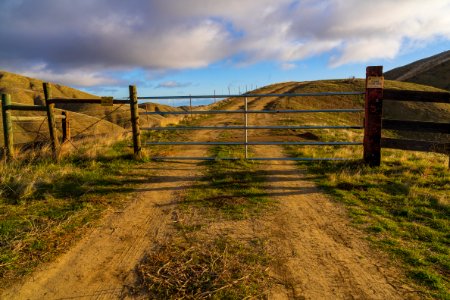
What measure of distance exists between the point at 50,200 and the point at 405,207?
20.4ft

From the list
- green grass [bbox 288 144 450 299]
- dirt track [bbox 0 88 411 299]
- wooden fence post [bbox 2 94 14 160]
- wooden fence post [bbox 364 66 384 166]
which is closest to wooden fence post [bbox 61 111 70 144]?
wooden fence post [bbox 2 94 14 160]

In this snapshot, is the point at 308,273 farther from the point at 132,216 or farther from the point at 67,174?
the point at 67,174

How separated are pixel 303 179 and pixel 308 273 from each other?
12.2 ft

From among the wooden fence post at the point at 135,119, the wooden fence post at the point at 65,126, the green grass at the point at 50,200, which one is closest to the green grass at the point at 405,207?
the green grass at the point at 50,200

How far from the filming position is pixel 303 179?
719cm

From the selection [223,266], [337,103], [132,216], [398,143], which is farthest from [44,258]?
[337,103]

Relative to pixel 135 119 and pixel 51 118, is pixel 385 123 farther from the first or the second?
pixel 51 118

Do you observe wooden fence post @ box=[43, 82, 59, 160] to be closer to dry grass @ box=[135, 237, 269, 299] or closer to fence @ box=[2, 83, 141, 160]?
fence @ box=[2, 83, 141, 160]

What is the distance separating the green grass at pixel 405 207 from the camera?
378 centimetres

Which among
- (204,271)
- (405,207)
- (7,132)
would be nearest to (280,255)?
(204,271)

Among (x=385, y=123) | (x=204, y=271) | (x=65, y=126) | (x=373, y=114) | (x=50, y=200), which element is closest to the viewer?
(x=204, y=271)

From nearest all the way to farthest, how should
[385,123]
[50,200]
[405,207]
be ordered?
1. [405,207]
2. [50,200]
3. [385,123]

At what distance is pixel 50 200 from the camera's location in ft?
19.5

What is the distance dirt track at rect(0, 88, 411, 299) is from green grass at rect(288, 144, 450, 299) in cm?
29
